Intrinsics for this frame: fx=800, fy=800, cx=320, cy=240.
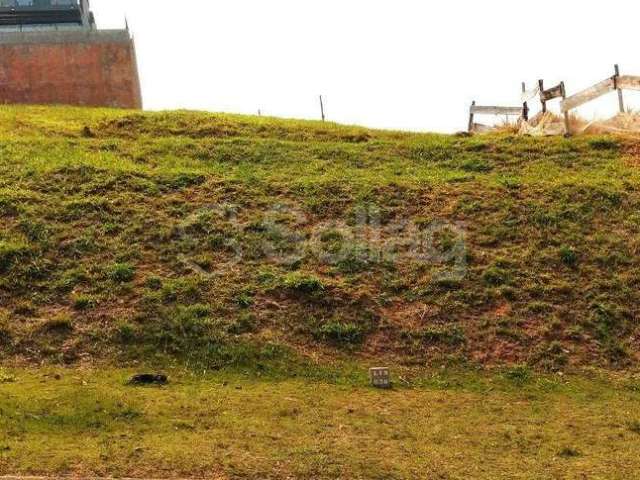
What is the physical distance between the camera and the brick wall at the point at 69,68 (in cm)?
2216

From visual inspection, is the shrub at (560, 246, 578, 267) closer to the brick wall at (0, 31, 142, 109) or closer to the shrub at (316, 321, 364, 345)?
the shrub at (316, 321, 364, 345)

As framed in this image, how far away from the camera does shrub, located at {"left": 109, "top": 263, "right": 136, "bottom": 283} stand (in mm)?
10125

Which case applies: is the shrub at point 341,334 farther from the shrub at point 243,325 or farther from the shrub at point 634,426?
the shrub at point 634,426

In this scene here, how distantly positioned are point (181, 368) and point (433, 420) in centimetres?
279

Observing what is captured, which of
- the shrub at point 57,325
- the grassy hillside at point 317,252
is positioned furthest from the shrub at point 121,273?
the shrub at point 57,325

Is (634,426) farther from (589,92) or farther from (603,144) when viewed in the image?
(589,92)

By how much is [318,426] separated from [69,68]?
1806 cm

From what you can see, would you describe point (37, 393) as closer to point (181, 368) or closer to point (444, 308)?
point (181, 368)

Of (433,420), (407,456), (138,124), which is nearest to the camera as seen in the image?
(407,456)

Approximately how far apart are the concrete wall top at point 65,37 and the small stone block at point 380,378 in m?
17.1

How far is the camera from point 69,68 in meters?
22.5

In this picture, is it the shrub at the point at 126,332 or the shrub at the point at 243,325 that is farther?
the shrub at the point at 243,325

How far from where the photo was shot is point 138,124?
17.1 meters

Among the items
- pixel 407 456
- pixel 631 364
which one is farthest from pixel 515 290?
pixel 407 456
